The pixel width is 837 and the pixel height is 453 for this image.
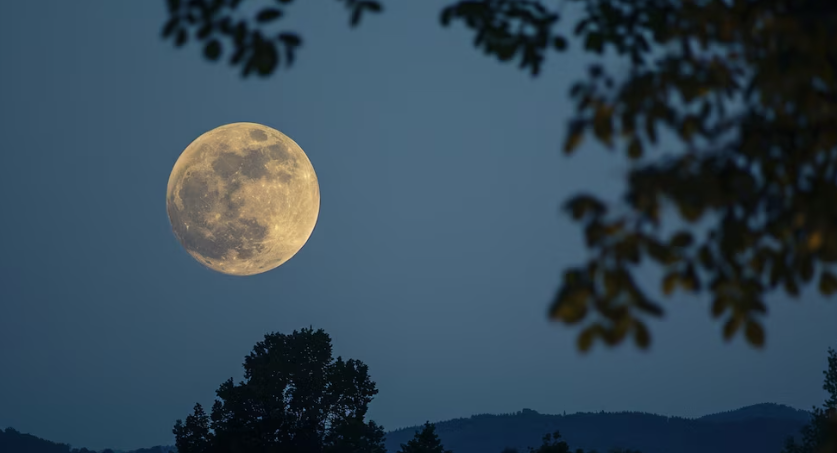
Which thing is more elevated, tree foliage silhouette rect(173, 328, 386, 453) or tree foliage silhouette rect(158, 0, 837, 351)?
tree foliage silhouette rect(173, 328, 386, 453)

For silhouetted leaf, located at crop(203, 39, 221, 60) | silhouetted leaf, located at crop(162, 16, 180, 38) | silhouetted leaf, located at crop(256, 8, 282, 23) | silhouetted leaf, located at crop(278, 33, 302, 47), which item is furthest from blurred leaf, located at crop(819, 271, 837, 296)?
silhouetted leaf, located at crop(162, 16, 180, 38)

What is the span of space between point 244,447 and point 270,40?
39.0m

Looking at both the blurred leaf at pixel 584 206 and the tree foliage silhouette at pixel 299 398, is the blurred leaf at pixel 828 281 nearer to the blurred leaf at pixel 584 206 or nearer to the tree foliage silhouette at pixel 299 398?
the blurred leaf at pixel 584 206

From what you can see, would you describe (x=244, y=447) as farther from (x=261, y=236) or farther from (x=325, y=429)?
(x=261, y=236)

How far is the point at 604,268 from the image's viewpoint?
5930 millimetres

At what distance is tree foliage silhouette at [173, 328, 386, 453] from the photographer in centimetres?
5056

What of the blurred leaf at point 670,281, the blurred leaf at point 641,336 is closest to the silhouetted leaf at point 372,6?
the blurred leaf at point 670,281

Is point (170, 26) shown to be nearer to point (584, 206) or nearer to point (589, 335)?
point (584, 206)

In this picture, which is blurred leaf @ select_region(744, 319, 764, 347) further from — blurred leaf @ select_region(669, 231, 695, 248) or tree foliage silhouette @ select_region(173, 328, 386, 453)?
tree foliage silhouette @ select_region(173, 328, 386, 453)

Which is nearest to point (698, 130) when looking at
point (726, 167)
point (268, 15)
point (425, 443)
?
point (726, 167)

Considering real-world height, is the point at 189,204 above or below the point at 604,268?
above

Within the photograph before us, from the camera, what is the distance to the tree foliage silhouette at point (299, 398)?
50562mm

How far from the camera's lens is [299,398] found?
54.0 metres

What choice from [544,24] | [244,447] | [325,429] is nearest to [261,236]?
[244,447]
